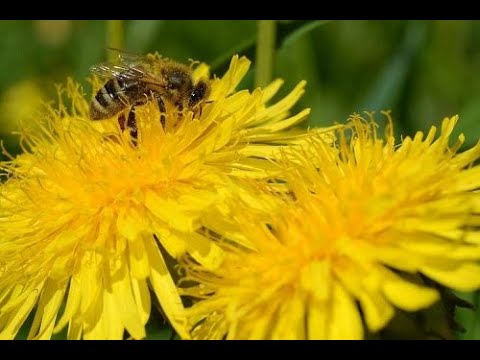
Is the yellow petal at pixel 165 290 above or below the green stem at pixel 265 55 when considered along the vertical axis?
below

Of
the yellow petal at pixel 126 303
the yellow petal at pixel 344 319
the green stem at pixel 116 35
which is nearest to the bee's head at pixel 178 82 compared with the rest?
the green stem at pixel 116 35

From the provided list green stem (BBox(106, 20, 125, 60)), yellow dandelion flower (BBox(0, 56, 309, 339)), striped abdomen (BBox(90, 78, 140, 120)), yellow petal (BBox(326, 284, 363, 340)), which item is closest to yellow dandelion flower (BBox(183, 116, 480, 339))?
yellow petal (BBox(326, 284, 363, 340))

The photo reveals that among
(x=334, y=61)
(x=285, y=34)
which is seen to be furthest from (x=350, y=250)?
(x=334, y=61)

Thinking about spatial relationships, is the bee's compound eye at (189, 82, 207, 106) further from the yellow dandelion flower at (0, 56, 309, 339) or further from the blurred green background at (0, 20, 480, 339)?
the blurred green background at (0, 20, 480, 339)

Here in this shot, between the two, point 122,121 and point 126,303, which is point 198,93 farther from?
point 126,303

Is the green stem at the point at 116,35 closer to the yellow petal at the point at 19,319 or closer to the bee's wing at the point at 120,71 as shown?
the bee's wing at the point at 120,71
